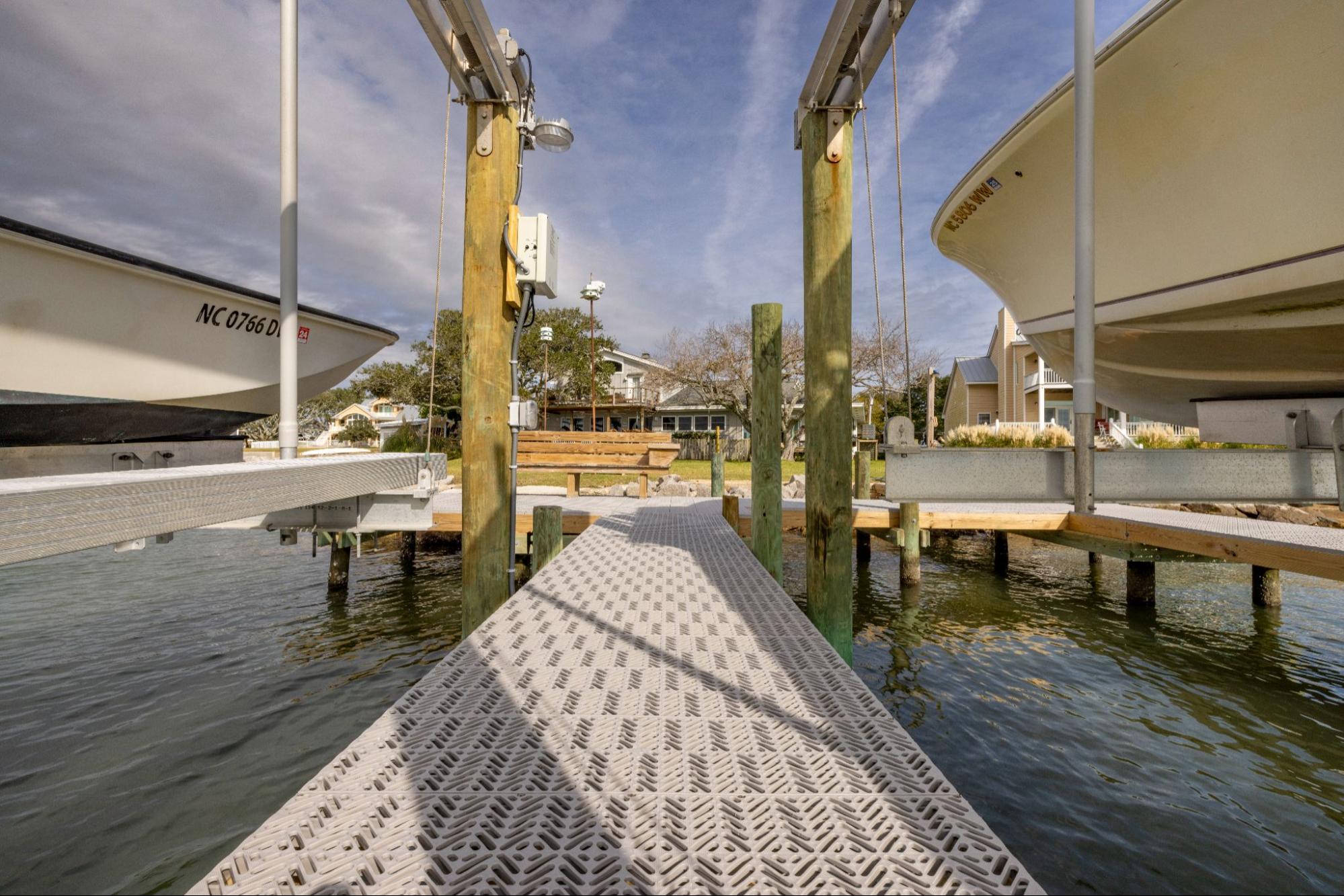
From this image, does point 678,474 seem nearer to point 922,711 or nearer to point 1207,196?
point 922,711

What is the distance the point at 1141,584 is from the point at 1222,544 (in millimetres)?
1713

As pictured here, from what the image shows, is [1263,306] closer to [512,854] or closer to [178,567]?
[512,854]

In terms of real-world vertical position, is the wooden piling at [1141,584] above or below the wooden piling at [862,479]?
below

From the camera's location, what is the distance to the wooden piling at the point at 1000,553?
9.24 metres

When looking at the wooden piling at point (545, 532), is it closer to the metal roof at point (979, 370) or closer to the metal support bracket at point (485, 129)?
the metal support bracket at point (485, 129)

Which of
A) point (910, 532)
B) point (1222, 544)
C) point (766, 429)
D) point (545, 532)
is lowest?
point (910, 532)

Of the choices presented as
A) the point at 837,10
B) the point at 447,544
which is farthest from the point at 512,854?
the point at 447,544

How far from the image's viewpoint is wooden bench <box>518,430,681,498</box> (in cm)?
1005

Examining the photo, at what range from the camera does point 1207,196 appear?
3.62 metres

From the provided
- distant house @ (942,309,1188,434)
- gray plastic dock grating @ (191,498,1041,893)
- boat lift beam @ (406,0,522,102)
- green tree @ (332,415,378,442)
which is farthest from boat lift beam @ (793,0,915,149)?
green tree @ (332,415,378,442)

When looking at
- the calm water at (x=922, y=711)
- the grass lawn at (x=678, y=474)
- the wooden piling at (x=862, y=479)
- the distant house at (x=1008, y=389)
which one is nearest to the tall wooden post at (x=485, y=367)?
the calm water at (x=922, y=711)

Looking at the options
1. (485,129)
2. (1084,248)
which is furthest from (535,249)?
(1084,248)

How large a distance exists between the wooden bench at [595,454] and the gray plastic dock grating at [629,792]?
7.57 m

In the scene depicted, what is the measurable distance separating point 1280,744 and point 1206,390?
257cm
